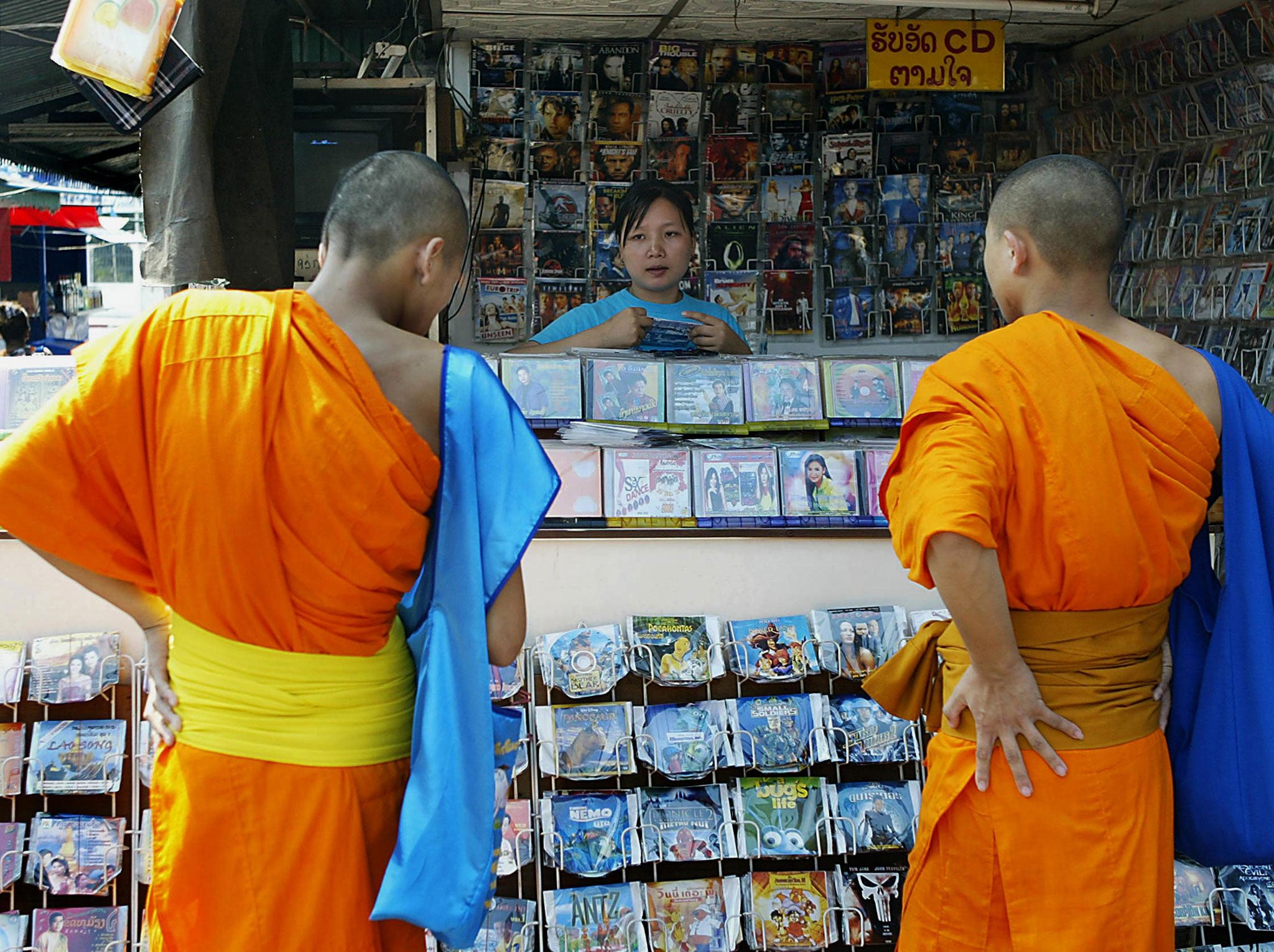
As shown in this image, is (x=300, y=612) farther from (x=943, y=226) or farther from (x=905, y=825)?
(x=943, y=226)

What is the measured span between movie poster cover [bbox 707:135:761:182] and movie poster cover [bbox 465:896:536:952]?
139 inches

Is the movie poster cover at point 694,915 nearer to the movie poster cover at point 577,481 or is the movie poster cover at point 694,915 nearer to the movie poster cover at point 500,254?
the movie poster cover at point 577,481

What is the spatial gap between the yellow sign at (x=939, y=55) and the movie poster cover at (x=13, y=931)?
3.68 m

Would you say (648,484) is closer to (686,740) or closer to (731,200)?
(686,740)

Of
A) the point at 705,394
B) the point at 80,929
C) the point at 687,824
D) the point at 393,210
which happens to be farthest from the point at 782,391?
the point at 80,929

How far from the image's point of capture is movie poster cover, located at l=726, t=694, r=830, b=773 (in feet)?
9.36

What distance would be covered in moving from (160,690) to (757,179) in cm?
409

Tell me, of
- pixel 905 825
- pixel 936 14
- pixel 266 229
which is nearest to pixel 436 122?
pixel 266 229

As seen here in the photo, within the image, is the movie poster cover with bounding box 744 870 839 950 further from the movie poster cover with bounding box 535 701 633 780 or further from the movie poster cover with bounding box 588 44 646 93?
the movie poster cover with bounding box 588 44 646 93

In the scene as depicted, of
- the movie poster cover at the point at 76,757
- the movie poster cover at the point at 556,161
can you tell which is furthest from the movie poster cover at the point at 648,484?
the movie poster cover at the point at 556,161

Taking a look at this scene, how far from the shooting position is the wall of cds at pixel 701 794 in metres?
2.79

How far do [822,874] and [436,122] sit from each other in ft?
9.95

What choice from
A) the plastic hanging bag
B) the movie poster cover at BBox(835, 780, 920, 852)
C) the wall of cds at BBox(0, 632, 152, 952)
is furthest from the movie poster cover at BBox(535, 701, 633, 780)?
the plastic hanging bag

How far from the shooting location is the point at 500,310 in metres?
5.23
